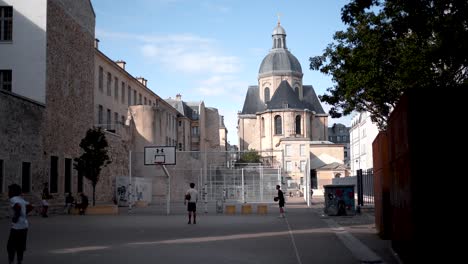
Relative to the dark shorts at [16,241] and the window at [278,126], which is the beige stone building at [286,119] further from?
the dark shorts at [16,241]

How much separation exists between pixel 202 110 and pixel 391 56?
2739 inches

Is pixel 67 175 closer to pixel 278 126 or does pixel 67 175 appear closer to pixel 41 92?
pixel 41 92

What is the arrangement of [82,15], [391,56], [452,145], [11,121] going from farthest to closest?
[82,15] → [11,121] → [391,56] → [452,145]

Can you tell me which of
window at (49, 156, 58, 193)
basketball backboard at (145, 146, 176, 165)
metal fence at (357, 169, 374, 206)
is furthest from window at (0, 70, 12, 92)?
metal fence at (357, 169, 374, 206)

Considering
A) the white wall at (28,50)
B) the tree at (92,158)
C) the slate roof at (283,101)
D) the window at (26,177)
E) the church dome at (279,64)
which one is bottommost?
the window at (26,177)

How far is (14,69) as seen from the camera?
110 feet

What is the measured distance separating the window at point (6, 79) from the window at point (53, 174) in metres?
4.78

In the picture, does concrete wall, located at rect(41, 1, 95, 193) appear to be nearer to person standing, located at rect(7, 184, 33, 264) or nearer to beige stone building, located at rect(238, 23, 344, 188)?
person standing, located at rect(7, 184, 33, 264)

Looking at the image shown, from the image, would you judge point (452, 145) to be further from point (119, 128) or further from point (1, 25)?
point (119, 128)

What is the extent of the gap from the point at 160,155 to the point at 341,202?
1204 cm

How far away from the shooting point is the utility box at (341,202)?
1133 inches

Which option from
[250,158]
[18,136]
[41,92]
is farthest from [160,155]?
[250,158]

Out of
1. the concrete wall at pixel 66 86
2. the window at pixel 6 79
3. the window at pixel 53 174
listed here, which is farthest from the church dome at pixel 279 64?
the window at pixel 6 79


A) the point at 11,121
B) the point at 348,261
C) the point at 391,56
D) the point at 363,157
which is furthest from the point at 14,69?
the point at 363,157
